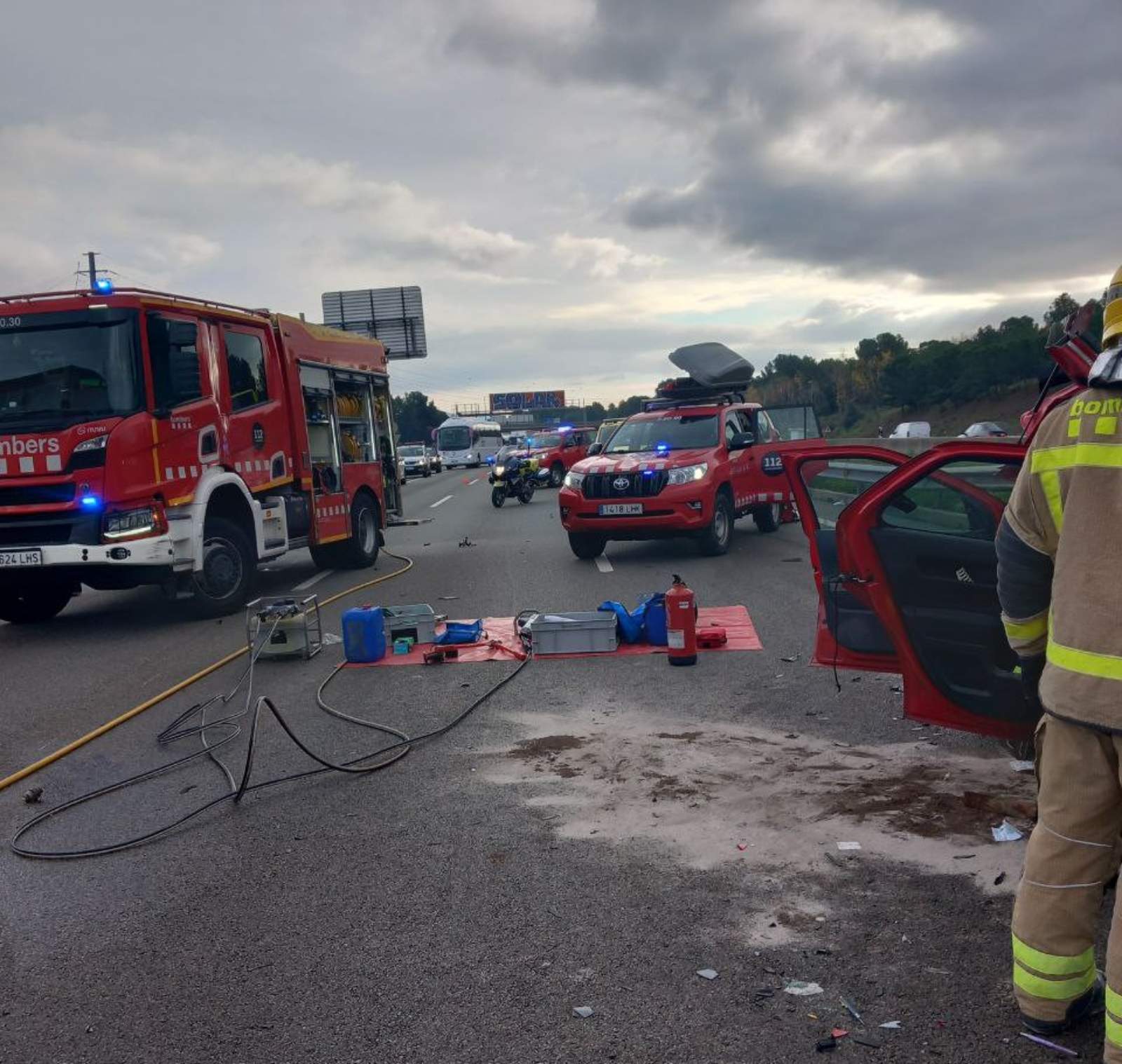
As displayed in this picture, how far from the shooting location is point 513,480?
1035 inches

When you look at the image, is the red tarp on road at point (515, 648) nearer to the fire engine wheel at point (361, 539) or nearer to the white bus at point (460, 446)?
the fire engine wheel at point (361, 539)

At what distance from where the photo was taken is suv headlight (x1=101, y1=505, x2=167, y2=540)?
9.26 meters

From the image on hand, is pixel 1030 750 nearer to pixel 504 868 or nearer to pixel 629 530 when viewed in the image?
pixel 504 868

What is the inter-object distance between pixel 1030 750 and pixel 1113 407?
2.71 metres

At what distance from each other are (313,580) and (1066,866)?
1166 centimetres

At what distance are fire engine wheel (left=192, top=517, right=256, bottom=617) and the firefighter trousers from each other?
339 inches

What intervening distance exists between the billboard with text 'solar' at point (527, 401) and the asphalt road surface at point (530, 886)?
443ft

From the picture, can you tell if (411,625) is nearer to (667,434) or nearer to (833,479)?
(833,479)

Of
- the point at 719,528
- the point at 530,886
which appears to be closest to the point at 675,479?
the point at 719,528

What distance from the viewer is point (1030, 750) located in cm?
488

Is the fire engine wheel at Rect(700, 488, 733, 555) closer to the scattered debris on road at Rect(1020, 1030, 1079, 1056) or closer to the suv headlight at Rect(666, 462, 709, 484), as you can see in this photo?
the suv headlight at Rect(666, 462, 709, 484)

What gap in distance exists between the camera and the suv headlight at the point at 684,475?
42.2 feet

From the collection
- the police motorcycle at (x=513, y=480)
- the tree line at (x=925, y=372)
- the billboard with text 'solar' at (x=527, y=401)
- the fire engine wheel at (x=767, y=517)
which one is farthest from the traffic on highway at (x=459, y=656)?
the billboard with text 'solar' at (x=527, y=401)

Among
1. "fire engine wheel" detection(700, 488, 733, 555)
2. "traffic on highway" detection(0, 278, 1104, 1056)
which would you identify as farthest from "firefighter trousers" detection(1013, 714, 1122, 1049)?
"fire engine wheel" detection(700, 488, 733, 555)
